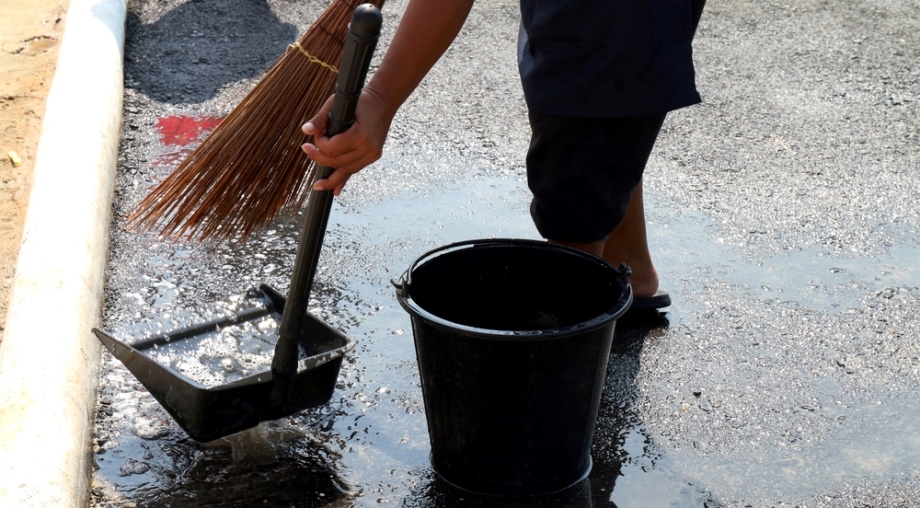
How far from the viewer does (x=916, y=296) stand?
3.47 metres

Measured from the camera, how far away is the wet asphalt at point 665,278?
2.62 meters

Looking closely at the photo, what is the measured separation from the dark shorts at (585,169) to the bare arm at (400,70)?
1.54 ft

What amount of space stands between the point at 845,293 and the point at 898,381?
1.73ft

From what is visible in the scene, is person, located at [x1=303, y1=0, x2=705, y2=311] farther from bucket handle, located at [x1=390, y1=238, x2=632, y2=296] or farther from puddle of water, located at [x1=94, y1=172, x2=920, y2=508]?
puddle of water, located at [x1=94, y1=172, x2=920, y2=508]

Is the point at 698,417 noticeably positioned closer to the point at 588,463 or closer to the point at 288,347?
the point at 588,463

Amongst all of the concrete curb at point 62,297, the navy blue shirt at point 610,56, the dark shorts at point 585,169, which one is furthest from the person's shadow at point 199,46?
the navy blue shirt at point 610,56

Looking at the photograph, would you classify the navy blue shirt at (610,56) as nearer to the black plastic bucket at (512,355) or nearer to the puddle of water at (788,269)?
the black plastic bucket at (512,355)

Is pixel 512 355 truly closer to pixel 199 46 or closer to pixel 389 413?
pixel 389 413

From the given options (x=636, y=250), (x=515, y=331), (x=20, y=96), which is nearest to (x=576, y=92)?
(x=515, y=331)

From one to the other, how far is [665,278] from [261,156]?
1594 millimetres

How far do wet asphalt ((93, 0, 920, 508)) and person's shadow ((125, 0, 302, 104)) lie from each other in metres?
0.02

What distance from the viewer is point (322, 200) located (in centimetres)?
219

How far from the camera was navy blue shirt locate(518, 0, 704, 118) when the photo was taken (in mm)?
2418

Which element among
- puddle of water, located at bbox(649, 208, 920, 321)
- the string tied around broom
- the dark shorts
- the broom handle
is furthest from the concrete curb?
puddle of water, located at bbox(649, 208, 920, 321)
